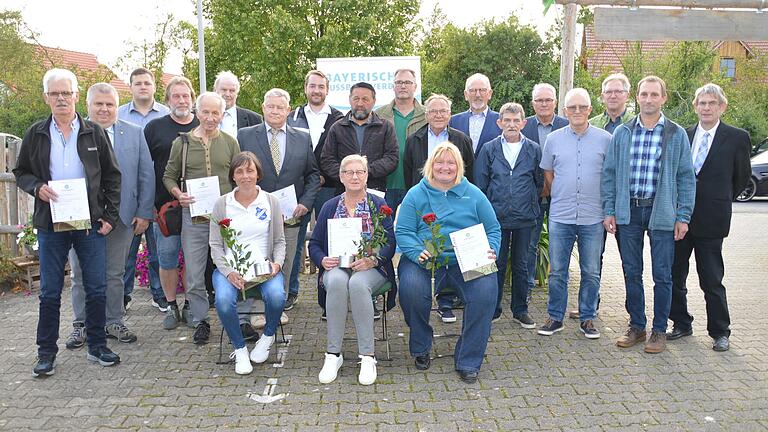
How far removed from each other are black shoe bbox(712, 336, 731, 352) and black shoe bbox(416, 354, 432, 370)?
245 centimetres

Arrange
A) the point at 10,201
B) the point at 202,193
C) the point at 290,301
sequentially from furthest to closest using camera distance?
the point at 10,201 < the point at 290,301 < the point at 202,193

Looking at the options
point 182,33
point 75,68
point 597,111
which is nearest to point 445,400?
point 597,111

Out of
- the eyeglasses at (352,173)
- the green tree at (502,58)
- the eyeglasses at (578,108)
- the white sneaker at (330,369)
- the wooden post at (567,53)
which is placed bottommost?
the white sneaker at (330,369)

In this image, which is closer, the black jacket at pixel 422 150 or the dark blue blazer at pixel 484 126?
the black jacket at pixel 422 150

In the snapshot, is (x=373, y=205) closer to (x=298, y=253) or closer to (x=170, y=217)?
(x=298, y=253)

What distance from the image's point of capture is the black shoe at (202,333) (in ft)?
18.3

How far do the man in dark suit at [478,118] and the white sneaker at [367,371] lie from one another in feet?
9.01

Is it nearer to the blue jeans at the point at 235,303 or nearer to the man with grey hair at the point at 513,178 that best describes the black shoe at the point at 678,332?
the man with grey hair at the point at 513,178

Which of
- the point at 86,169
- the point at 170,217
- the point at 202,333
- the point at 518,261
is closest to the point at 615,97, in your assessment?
the point at 518,261

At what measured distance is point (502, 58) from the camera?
25.0 meters

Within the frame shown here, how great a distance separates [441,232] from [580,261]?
1549 millimetres

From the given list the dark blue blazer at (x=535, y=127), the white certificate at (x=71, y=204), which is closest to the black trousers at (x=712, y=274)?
the dark blue blazer at (x=535, y=127)

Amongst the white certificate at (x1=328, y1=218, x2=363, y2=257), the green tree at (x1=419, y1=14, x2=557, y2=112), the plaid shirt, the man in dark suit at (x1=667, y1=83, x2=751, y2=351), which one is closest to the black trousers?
the man in dark suit at (x1=667, y1=83, x2=751, y2=351)

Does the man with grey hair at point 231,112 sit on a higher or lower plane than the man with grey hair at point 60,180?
higher
